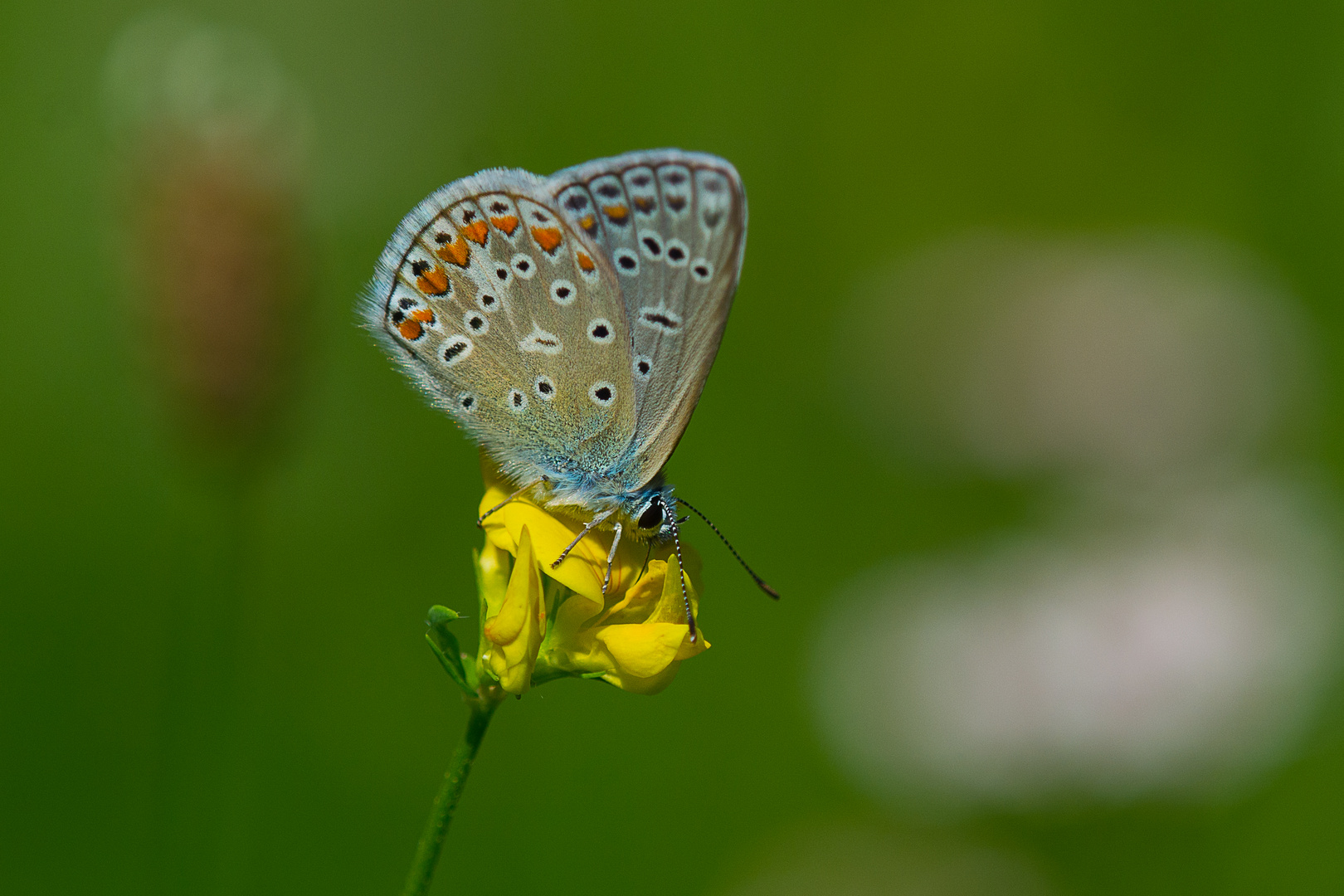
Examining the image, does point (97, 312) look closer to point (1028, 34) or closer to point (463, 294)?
point (463, 294)

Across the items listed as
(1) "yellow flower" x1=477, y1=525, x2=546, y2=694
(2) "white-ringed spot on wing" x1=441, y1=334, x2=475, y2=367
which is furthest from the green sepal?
(2) "white-ringed spot on wing" x1=441, y1=334, x2=475, y2=367

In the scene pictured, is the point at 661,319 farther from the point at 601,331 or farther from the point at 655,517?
the point at 655,517

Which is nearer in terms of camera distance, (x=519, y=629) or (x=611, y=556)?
(x=519, y=629)

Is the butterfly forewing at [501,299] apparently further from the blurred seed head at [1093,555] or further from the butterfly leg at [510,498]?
the blurred seed head at [1093,555]

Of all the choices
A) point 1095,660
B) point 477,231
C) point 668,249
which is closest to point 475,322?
point 477,231

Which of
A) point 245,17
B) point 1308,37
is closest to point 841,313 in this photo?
point 1308,37

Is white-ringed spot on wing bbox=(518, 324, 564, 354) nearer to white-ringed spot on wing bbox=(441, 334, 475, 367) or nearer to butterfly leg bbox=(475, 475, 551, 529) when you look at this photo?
white-ringed spot on wing bbox=(441, 334, 475, 367)
